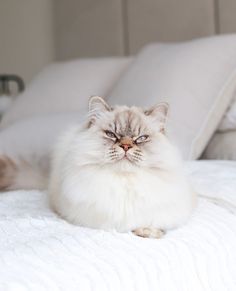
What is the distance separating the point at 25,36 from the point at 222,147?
6.58 ft

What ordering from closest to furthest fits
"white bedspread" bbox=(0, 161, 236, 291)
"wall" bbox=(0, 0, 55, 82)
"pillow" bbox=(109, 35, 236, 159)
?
"white bedspread" bbox=(0, 161, 236, 291) → "pillow" bbox=(109, 35, 236, 159) → "wall" bbox=(0, 0, 55, 82)

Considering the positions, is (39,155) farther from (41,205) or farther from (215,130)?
(215,130)

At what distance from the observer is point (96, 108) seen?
3.38ft

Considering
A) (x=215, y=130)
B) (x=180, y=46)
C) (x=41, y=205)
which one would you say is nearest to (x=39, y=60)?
(x=180, y=46)

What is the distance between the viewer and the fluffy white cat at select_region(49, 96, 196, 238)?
946 mm

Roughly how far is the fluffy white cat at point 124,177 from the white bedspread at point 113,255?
0.03 meters

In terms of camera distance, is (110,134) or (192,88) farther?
(192,88)

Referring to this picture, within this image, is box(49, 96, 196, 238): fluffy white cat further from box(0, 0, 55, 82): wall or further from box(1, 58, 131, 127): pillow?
box(0, 0, 55, 82): wall

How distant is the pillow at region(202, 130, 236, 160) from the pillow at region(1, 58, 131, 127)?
595mm

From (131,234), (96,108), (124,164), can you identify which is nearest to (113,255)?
(131,234)

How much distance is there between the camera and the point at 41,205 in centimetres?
121

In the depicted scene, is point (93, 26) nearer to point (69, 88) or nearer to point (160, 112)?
point (69, 88)

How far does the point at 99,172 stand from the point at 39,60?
2400 millimetres

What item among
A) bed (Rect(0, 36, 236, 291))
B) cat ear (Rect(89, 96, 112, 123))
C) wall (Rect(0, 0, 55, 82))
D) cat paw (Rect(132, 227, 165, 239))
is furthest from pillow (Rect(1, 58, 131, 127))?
cat paw (Rect(132, 227, 165, 239))
